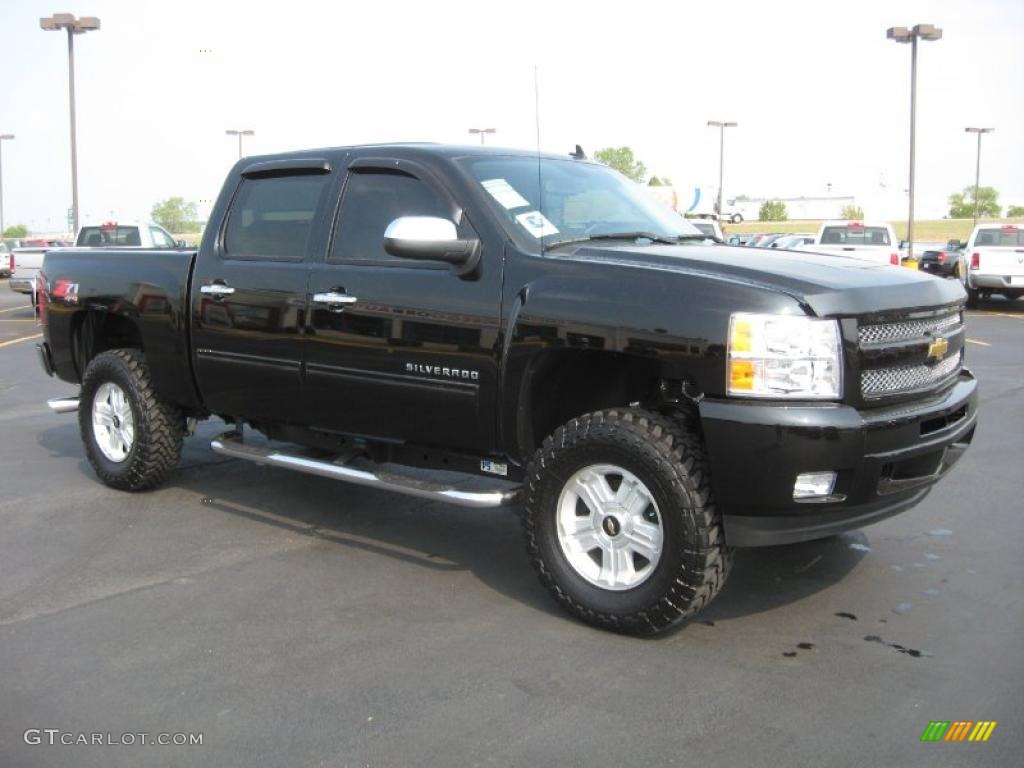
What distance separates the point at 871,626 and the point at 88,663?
309 centimetres

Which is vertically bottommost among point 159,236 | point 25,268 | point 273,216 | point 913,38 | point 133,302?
point 133,302

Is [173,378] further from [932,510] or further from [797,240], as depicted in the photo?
[797,240]

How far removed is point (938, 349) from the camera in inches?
176

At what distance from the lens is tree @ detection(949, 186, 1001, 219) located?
127m

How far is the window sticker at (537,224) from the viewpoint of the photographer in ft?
15.8

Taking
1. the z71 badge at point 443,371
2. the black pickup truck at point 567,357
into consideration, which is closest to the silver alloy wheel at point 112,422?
the black pickup truck at point 567,357

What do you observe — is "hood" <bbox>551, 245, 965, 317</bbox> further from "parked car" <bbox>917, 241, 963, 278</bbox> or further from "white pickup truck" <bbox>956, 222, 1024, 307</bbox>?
"parked car" <bbox>917, 241, 963, 278</bbox>

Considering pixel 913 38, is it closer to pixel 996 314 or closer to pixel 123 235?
pixel 996 314

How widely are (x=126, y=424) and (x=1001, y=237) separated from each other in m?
21.2

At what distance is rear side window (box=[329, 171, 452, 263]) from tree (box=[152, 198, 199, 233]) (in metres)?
57.8

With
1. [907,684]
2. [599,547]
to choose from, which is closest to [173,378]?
[599,547]

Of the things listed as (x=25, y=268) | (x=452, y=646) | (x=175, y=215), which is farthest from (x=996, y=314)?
(x=175, y=215)

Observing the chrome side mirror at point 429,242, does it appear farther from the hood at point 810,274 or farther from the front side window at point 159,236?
the front side window at point 159,236

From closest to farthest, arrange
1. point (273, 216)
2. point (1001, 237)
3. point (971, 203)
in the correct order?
Result: point (273, 216) < point (1001, 237) < point (971, 203)
